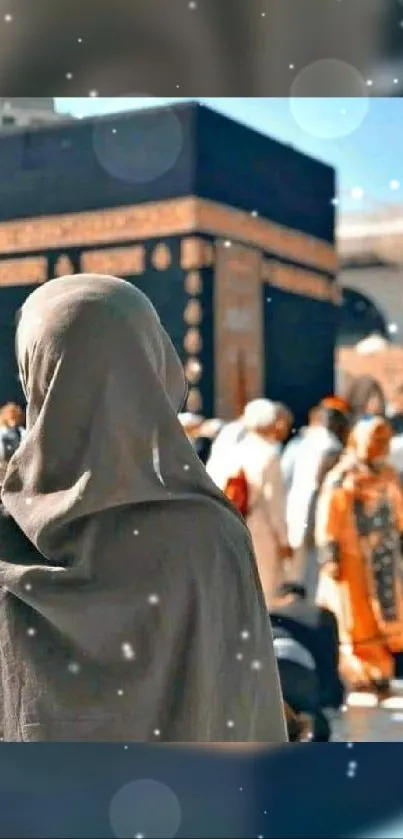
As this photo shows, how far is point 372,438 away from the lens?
3.33 m

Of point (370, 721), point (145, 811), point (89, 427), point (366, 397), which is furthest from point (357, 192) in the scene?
point (89, 427)

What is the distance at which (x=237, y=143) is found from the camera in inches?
124

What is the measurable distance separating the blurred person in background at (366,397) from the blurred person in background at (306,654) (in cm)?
53

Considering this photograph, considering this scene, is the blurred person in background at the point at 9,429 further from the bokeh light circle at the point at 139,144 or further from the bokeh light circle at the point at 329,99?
the bokeh light circle at the point at 329,99

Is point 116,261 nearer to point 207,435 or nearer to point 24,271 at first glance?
point 24,271

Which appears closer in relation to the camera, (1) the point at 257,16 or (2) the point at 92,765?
(2) the point at 92,765

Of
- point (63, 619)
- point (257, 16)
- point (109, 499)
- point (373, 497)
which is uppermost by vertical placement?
point (257, 16)

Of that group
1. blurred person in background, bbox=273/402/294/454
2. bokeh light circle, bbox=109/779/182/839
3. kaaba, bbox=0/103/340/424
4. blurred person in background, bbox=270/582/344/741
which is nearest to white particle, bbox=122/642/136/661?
bokeh light circle, bbox=109/779/182/839

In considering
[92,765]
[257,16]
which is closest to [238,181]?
[257,16]

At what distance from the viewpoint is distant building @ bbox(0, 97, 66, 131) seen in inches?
116

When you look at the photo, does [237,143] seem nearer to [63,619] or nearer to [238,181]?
[238,181]

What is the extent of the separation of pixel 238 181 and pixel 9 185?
0.64 m

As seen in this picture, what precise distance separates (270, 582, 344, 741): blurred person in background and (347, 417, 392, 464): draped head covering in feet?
1.38

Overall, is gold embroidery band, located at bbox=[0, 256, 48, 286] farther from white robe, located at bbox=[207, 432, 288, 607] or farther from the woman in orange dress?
the woman in orange dress
